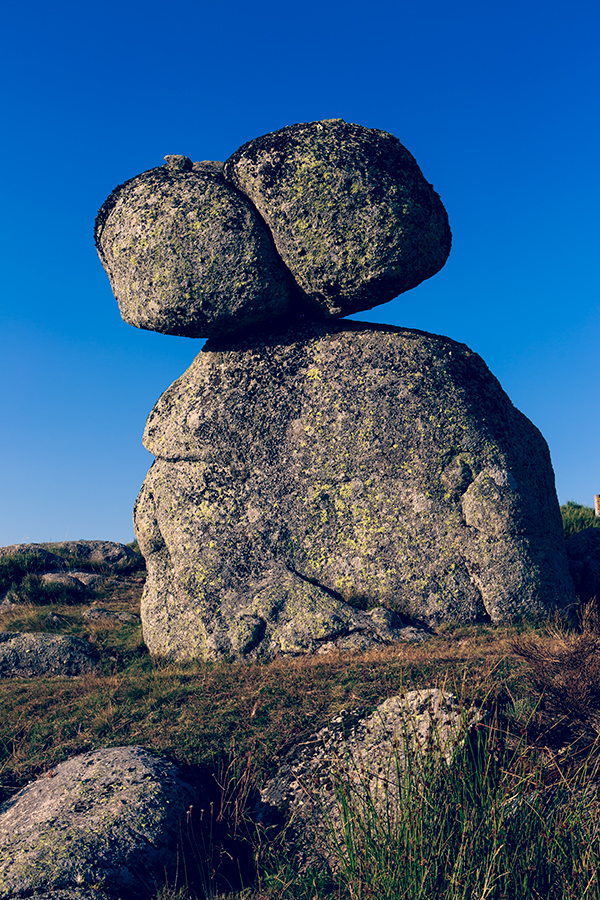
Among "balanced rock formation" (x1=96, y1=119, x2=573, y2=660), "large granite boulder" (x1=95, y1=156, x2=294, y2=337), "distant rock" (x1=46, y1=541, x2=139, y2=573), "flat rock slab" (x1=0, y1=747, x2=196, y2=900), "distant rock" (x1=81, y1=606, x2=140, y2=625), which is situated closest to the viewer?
"flat rock slab" (x1=0, y1=747, x2=196, y2=900)

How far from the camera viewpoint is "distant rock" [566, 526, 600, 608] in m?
16.4

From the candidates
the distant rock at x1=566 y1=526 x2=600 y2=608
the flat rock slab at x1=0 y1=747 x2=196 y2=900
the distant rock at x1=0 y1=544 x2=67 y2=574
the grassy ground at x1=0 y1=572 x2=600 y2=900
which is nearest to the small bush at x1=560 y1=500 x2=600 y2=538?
the distant rock at x1=566 y1=526 x2=600 y2=608

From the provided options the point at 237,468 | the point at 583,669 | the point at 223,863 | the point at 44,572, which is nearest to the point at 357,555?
the point at 237,468

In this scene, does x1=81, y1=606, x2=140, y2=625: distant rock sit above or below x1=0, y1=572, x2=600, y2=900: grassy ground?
above

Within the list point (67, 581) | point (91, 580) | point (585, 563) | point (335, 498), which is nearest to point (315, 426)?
point (335, 498)

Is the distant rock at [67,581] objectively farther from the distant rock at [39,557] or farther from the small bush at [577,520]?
the small bush at [577,520]

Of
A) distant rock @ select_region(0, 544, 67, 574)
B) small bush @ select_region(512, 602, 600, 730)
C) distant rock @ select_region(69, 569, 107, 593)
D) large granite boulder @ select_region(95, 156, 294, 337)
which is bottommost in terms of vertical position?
small bush @ select_region(512, 602, 600, 730)

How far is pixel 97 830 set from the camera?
6.62 metres

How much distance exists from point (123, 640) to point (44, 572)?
9402mm

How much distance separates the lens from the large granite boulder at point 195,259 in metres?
14.9

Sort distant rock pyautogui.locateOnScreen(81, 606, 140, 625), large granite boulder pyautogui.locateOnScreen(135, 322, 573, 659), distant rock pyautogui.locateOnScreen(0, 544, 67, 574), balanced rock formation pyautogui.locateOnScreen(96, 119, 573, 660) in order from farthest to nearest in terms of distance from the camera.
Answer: distant rock pyautogui.locateOnScreen(0, 544, 67, 574) < distant rock pyautogui.locateOnScreen(81, 606, 140, 625) < balanced rock formation pyautogui.locateOnScreen(96, 119, 573, 660) < large granite boulder pyautogui.locateOnScreen(135, 322, 573, 659)

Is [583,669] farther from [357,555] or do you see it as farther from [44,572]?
[44,572]

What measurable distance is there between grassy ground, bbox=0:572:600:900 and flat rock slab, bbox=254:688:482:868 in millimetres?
191

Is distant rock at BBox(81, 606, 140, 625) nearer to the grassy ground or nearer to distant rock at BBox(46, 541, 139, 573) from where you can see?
the grassy ground
